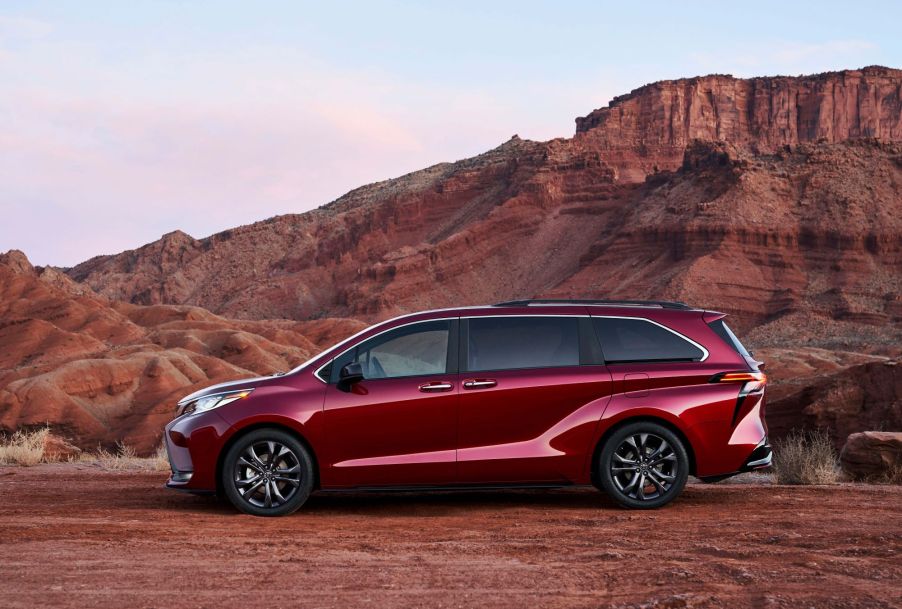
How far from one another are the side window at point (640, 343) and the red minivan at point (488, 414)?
1cm

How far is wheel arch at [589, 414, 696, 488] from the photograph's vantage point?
8727 millimetres

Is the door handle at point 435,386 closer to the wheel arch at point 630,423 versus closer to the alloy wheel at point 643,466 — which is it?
the wheel arch at point 630,423

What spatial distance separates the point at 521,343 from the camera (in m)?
8.89

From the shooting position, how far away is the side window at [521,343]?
880 centimetres

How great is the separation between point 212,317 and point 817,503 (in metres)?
Result: 61.4

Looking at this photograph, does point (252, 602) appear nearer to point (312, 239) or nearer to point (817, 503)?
point (817, 503)

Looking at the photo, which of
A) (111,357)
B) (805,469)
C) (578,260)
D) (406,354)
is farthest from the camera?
(578,260)

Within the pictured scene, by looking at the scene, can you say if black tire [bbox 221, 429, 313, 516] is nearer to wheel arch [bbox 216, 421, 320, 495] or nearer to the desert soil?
wheel arch [bbox 216, 421, 320, 495]

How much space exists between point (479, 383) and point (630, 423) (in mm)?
1296

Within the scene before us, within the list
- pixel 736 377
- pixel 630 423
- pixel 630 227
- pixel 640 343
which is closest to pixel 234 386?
pixel 630 423

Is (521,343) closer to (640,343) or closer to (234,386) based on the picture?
(640,343)

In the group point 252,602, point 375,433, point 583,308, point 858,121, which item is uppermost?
point 858,121

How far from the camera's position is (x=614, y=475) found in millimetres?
8695

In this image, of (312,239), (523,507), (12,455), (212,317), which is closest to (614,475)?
(523,507)
